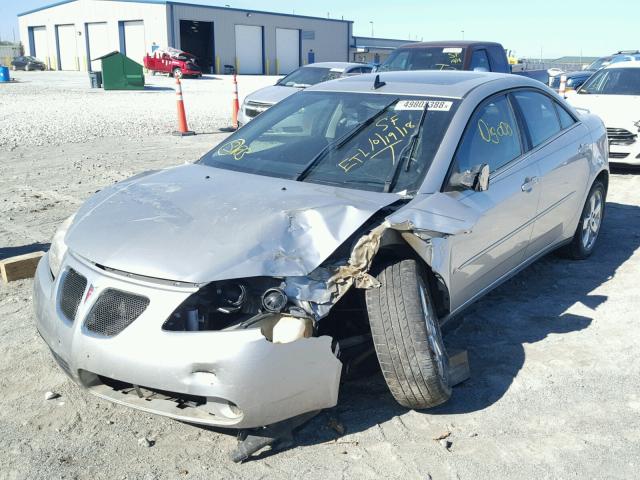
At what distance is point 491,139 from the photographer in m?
4.05

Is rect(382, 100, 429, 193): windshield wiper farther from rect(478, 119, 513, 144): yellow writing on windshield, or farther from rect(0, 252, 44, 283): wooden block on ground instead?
rect(0, 252, 44, 283): wooden block on ground

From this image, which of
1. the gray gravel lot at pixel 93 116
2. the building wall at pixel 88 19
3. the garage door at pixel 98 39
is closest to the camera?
the gray gravel lot at pixel 93 116

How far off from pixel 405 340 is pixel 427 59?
9193 mm

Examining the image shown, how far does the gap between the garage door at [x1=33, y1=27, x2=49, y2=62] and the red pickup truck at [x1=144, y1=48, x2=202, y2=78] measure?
68.8ft

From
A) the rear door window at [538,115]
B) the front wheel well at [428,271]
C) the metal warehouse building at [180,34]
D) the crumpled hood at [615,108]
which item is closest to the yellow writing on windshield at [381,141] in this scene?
the front wheel well at [428,271]

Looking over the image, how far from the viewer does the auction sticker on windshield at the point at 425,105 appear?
391 centimetres

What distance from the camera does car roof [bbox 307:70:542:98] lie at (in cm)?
409

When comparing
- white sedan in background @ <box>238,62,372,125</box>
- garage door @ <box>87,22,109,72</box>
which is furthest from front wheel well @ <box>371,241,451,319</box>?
garage door @ <box>87,22,109,72</box>

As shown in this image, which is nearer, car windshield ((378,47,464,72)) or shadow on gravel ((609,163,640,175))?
shadow on gravel ((609,163,640,175))

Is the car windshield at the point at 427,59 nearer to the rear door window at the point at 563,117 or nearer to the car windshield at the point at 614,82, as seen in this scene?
the car windshield at the point at 614,82

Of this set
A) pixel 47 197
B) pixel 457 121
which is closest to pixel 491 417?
pixel 457 121

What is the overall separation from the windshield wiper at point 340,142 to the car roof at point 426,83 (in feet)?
0.66

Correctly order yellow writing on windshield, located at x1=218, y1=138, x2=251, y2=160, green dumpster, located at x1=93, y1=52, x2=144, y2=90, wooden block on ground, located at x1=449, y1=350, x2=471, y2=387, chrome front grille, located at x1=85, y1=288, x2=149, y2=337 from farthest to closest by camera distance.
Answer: green dumpster, located at x1=93, y1=52, x2=144, y2=90
yellow writing on windshield, located at x1=218, y1=138, x2=251, y2=160
wooden block on ground, located at x1=449, y1=350, x2=471, y2=387
chrome front grille, located at x1=85, y1=288, x2=149, y2=337

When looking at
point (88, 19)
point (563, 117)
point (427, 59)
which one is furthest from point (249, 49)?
point (563, 117)
